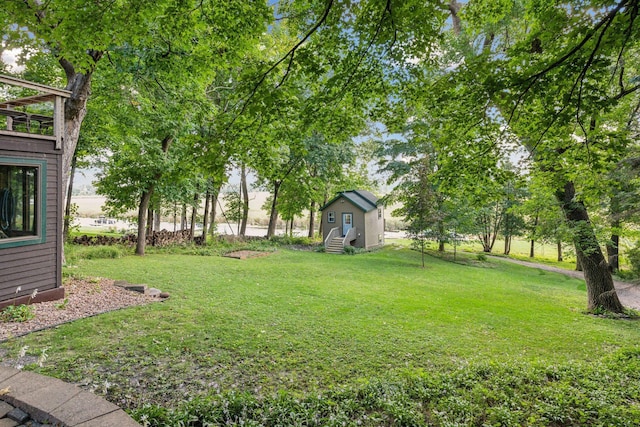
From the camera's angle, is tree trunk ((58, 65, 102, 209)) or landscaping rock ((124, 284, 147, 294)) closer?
landscaping rock ((124, 284, 147, 294))

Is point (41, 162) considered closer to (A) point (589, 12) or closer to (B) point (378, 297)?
(B) point (378, 297)

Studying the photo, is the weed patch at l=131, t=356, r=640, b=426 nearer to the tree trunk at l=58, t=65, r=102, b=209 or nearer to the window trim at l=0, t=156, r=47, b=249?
the window trim at l=0, t=156, r=47, b=249

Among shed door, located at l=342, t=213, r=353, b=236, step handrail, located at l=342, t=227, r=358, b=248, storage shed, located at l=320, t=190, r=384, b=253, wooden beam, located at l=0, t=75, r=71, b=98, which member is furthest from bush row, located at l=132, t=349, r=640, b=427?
shed door, located at l=342, t=213, r=353, b=236

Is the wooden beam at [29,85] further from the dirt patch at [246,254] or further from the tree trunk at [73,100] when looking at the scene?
the dirt patch at [246,254]

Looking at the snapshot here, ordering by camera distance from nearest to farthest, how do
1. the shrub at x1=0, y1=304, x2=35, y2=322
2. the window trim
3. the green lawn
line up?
the green lawn
the shrub at x1=0, y1=304, x2=35, y2=322
the window trim

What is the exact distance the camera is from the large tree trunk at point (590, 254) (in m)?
7.39

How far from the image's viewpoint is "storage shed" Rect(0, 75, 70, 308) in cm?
Answer: 545

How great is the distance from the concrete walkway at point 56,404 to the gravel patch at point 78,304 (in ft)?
7.64

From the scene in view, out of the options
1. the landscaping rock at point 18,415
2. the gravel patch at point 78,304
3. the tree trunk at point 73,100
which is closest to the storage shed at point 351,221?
the gravel patch at point 78,304

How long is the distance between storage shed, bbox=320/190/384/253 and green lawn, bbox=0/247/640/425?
9.50m

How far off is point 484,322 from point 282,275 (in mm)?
6254

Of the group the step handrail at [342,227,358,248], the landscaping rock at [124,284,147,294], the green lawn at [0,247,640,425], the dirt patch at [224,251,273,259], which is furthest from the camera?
the step handrail at [342,227,358,248]

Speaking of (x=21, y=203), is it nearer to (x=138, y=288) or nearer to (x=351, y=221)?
(x=138, y=288)

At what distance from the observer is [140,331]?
4.89 m
